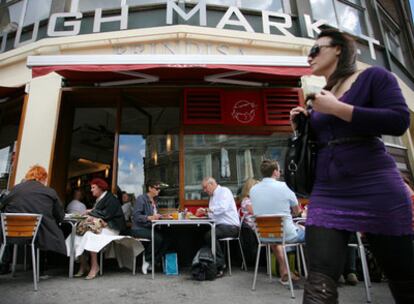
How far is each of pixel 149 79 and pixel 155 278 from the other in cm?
337

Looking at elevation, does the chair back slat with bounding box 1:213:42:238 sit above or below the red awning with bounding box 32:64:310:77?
below

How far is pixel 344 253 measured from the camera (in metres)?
1.26

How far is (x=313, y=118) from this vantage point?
151 centimetres

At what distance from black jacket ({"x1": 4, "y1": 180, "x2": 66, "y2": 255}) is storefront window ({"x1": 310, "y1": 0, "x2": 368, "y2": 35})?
715 cm

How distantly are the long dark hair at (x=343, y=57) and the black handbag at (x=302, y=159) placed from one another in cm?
23

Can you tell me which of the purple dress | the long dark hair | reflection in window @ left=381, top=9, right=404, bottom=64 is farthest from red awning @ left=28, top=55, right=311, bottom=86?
reflection in window @ left=381, top=9, right=404, bottom=64

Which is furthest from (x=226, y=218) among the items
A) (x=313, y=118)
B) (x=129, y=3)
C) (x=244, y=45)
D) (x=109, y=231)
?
(x=129, y=3)

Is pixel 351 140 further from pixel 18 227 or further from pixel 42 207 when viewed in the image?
pixel 42 207

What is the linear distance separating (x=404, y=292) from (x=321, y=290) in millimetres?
366

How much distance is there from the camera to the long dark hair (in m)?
1.47

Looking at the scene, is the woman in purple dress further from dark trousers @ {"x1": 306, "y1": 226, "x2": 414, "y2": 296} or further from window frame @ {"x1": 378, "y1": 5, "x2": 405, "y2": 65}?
window frame @ {"x1": 378, "y1": 5, "x2": 405, "y2": 65}

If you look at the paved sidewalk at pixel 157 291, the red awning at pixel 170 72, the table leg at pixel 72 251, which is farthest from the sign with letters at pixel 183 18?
the paved sidewalk at pixel 157 291

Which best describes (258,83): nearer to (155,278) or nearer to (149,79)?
(149,79)

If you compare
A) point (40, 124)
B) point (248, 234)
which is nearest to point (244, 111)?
point (248, 234)
